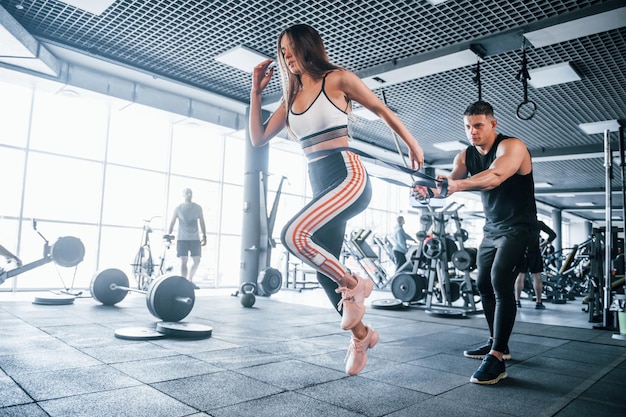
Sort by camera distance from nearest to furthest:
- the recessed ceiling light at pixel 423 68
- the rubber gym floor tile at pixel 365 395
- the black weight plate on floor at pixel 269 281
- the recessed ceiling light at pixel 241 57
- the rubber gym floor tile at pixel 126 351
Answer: the rubber gym floor tile at pixel 365 395 → the rubber gym floor tile at pixel 126 351 → the recessed ceiling light at pixel 423 68 → the recessed ceiling light at pixel 241 57 → the black weight plate on floor at pixel 269 281

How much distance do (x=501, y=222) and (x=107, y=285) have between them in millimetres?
3971

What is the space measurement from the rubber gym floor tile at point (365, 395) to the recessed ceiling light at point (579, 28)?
13.2 ft

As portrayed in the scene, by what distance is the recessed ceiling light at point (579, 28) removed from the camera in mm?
4027

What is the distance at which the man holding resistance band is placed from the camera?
203 cm

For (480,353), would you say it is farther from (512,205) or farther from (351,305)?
(351,305)

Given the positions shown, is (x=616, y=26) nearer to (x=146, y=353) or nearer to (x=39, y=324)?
(x=146, y=353)

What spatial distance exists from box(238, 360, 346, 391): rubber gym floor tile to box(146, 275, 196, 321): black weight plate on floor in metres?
1.29

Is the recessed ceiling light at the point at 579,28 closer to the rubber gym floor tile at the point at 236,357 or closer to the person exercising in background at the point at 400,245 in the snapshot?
the person exercising in background at the point at 400,245

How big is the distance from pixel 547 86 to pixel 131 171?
262 inches

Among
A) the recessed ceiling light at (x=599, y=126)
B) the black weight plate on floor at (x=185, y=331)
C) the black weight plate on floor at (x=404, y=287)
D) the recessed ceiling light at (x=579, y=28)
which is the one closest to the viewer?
the black weight plate on floor at (x=185, y=331)

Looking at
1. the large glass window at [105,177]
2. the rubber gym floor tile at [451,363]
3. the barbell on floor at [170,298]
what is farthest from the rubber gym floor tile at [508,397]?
the large glass window at [105,177]

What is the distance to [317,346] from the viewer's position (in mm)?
2787

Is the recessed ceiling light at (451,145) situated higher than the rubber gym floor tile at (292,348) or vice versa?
the recessed ceiling light at (451,145)

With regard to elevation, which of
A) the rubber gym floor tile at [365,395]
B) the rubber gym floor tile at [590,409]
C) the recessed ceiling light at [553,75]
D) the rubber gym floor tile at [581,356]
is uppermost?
the recessed ceiling light at [553,75]
